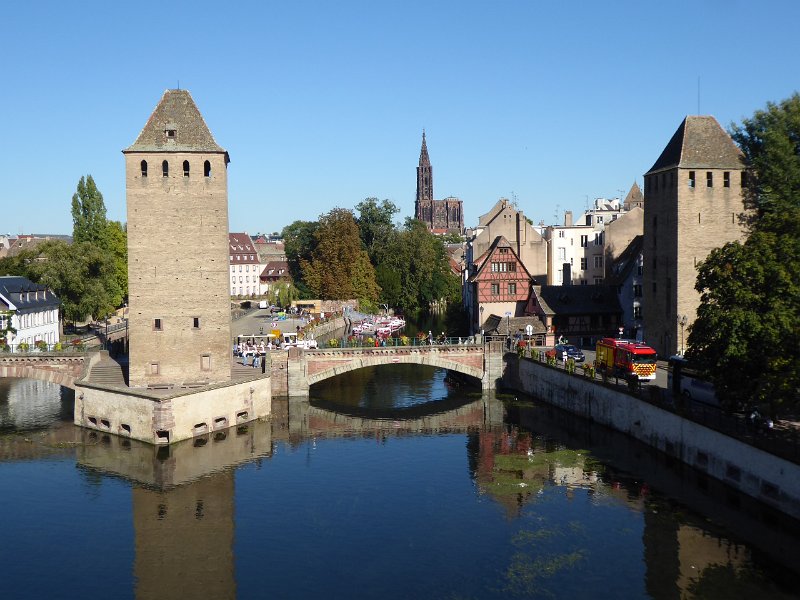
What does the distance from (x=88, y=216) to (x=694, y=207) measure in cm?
6860

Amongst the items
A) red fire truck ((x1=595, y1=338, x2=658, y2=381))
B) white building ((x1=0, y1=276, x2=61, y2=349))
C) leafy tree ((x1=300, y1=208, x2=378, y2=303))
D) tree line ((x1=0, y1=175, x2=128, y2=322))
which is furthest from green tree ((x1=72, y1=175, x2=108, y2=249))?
red fire truck ((x1=595, y1=338, x2=658, y2=381))

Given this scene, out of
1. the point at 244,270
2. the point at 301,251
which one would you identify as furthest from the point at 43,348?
the point at 244,270

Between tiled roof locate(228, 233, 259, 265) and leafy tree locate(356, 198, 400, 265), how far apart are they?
4541 cm

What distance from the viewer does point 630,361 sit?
168 feet

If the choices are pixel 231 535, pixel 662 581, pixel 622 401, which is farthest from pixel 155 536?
pixel 622 401

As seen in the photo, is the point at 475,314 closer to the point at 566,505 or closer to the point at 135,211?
the point at 135,211

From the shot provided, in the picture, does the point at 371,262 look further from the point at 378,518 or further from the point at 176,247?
the point at 378,518

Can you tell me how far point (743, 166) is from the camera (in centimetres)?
5944

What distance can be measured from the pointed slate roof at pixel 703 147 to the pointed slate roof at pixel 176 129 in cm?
3229

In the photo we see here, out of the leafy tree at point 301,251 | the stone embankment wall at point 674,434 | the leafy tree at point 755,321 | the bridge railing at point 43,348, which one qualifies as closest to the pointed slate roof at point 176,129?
the bridge railing at point 43,348

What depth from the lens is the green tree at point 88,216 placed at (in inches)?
3799

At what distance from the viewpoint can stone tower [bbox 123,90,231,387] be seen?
51344mm

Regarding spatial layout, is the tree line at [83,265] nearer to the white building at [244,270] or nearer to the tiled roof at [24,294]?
the tiled roof at [24,294]

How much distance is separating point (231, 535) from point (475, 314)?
54.7 meters
